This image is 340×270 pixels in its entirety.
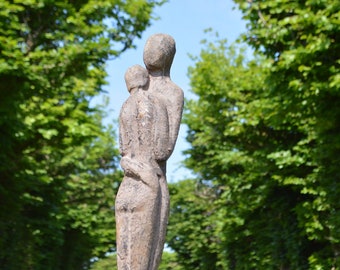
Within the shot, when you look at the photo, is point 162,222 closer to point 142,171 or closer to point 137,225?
point 137,225

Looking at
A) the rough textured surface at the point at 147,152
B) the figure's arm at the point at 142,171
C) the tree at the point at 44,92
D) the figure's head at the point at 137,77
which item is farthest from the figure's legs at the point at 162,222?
the tree at the point at 44,92

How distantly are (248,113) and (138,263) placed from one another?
13.9 metres

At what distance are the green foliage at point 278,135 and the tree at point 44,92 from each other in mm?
4776

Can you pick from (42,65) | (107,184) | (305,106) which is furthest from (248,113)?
(107,184)

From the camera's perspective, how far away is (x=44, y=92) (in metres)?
16.9

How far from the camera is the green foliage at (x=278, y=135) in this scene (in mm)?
14078

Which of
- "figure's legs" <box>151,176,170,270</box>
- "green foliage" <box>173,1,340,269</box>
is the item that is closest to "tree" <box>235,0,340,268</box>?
"green foliage" <box>173,1,340,269</box>

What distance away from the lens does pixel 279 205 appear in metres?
21.0

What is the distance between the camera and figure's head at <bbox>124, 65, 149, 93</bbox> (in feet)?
22.7

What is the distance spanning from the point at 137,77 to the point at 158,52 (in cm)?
36

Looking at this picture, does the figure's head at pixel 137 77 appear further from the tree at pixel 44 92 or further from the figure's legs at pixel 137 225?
the tree at pixel 44 92

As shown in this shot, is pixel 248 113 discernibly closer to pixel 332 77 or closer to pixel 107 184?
pixel 332 77

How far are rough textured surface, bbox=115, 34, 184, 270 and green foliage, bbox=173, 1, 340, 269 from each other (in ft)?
21.9

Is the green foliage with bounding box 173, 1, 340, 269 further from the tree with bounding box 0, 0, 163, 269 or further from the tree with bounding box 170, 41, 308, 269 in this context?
the tree with bounding box 0, 0, 163, 269
